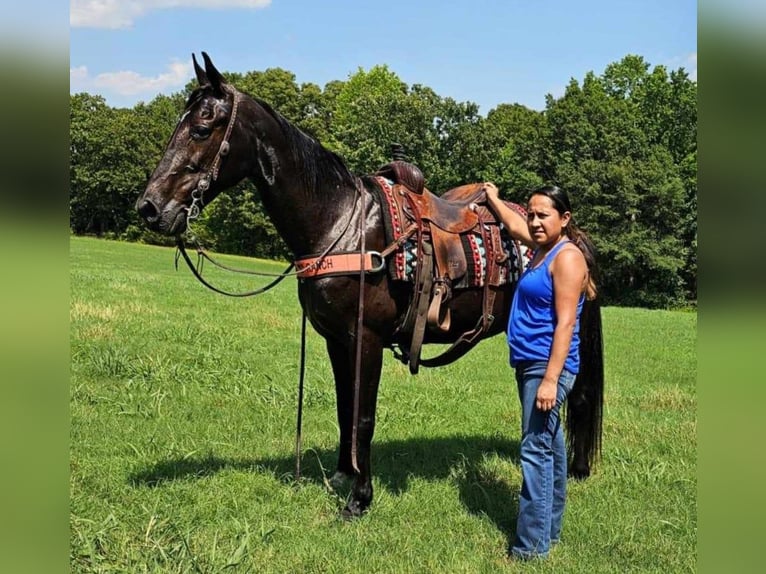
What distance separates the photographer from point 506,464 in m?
5.35

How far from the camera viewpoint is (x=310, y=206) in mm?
4062

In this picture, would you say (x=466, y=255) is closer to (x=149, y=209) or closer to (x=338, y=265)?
(x=338, y=265)

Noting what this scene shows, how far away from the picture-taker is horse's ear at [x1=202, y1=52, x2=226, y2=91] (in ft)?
11.3

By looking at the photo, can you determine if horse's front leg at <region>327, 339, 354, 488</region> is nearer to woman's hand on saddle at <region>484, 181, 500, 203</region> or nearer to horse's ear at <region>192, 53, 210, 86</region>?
woman's hand on saddle at <region>484, 181, 500, 203</region>

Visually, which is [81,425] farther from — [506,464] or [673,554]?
[673,554]

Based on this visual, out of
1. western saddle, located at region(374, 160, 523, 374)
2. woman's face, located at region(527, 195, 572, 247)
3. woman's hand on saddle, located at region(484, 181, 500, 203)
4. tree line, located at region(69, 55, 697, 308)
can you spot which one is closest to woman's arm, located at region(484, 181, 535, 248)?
woman's hand on saddle, located at region(484, 181, 500, 203)

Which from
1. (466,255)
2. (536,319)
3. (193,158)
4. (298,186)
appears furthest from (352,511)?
(193,158)

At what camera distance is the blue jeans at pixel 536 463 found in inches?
141

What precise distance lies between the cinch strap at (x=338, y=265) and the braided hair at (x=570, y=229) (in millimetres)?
1118

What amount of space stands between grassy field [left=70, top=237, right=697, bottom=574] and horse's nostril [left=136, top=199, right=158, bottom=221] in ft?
6.17

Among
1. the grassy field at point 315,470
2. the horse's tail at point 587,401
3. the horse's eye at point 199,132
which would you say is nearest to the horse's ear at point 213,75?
the horse's eye at point 199,132
